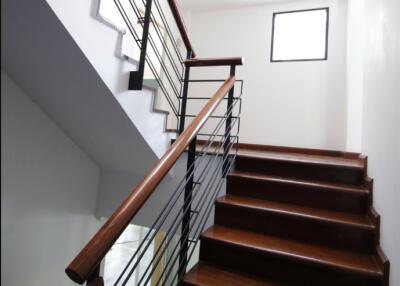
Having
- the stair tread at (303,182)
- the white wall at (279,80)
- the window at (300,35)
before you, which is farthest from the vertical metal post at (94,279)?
the window at (300,35)

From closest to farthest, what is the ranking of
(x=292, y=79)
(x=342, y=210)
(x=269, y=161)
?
(x=342, y=210) < (x=269, y=161) < (x=292, y=79)

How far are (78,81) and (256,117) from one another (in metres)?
2.56

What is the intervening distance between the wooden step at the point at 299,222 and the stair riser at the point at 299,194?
0.05 meters

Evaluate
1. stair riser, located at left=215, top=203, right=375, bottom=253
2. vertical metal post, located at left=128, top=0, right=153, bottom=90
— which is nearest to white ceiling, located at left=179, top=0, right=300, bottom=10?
vertical metal post, located at left=128, top=0, right=153, bottom=90

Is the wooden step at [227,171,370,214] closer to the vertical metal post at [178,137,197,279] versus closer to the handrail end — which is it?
the vertical metal post at [178,137,197,279]

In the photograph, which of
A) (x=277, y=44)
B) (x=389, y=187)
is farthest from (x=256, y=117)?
(x=389, y=187)

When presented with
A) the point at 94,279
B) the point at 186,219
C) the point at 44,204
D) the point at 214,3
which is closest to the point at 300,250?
the point at 186,219

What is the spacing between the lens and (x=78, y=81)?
156 centimetres

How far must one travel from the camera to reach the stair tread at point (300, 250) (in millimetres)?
1239

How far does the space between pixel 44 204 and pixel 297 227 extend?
2069 millimetres

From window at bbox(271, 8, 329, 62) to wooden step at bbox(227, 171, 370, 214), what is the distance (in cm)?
229

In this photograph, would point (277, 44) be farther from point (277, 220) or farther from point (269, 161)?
point (277, 220)

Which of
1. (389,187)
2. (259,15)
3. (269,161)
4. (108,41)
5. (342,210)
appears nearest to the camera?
(389,187)

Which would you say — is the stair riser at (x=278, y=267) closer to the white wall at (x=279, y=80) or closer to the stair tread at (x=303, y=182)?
the stair tread at (x=303, y=182)
